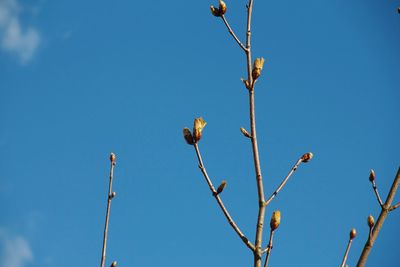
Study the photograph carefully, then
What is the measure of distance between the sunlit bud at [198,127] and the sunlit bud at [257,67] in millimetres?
419

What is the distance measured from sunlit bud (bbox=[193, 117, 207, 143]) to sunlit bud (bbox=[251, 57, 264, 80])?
42cm

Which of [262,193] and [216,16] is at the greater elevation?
[216,16]

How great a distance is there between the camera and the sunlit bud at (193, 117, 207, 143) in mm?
2393

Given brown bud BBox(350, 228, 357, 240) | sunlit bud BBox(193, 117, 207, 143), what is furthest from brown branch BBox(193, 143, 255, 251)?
brown bud BBox(350, 228, 357, 240)

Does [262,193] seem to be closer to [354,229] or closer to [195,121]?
[195,121]

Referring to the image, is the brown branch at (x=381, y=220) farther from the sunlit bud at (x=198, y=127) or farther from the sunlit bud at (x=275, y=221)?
the sunlit bud at (x=198, y=127)

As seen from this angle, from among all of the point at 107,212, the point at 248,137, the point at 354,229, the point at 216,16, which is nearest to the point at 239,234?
the point at 248,137

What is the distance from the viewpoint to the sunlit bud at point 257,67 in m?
2.54

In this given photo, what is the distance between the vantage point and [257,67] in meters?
2.55

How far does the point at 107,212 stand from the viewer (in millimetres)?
2646

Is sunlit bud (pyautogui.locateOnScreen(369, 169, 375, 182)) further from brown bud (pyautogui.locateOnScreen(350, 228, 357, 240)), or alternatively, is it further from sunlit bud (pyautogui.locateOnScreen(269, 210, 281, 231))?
sunlit bud (pyautogui.locateOnScreen(269, 210, 281, 231))

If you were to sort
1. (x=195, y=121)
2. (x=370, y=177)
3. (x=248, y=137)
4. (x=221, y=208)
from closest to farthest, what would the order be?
1. (x=221, y=208)
2. (x=195, y=121)
3. (x=248, y=137)
4. (x=370, y=177)

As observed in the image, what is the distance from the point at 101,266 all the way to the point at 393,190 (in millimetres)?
1809

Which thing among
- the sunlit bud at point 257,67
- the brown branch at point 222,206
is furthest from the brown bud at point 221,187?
the sunlit bud at point 257,67
